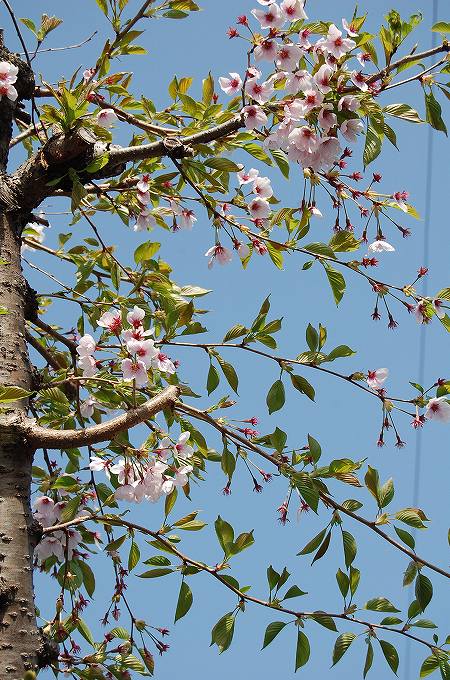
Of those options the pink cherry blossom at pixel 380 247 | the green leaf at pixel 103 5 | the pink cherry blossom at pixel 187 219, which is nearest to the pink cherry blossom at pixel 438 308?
the pink cherry blossom at pixel 380 247

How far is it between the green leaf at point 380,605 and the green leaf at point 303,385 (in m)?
0.37

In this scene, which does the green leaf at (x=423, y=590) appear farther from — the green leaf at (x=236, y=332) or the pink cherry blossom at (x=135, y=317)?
the pink cherry blossom at (x=135, y=317)

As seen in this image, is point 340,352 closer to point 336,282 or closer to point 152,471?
point 336,282

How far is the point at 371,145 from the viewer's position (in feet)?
4.60

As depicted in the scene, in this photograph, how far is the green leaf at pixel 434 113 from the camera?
4.72ft

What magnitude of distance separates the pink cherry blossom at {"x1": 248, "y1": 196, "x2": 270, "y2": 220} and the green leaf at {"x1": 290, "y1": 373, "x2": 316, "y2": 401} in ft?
1.28

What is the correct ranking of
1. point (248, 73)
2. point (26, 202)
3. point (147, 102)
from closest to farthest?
point (248, 73) → point (26, 202) → point (147, 102)

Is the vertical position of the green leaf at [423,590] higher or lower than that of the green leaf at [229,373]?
lower

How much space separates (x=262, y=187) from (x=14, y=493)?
0.80 m

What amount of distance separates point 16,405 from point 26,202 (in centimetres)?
43

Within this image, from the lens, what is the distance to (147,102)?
6.14 feet

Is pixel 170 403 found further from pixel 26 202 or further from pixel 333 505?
pixel 26 202

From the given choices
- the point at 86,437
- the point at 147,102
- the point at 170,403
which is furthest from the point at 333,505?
the point at 147,102

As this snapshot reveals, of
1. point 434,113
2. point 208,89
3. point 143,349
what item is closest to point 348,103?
point 434,113
